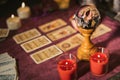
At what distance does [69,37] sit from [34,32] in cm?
22

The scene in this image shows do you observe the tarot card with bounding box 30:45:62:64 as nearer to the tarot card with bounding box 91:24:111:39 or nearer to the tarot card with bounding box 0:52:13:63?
the tarot card with bounding box 0:52:13:63

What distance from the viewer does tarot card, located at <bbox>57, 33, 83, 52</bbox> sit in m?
1.27

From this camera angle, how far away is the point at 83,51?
1.12m

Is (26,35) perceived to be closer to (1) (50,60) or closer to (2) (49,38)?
(2) (49,38)

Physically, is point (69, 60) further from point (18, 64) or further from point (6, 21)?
point (6, 21)

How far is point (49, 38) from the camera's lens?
135 centimetres

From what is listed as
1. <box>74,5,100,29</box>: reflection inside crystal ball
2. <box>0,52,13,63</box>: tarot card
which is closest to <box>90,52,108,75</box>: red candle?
<box>74,5,100,29</box>: reflection inside crystal ball

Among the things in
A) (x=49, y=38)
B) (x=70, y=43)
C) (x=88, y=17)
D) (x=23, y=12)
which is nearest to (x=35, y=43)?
→ (x=49, y=38)

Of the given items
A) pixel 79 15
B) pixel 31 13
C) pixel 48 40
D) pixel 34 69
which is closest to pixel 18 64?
pixel 34 69

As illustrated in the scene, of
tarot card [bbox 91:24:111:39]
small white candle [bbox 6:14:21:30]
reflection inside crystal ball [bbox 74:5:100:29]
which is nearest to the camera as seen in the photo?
reflection inside crystal ball [bbox 74:5:100:29]

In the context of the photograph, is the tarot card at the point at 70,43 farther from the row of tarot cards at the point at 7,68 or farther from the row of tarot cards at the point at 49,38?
the row of tarot cards at the point at 7,68

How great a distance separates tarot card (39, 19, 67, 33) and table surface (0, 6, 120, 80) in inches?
1.3

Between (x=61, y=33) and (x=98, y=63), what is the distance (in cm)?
41

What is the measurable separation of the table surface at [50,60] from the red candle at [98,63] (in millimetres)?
31
